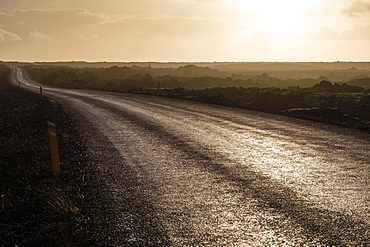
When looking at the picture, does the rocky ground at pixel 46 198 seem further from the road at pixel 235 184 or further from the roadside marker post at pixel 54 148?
the road at pixel 235 184

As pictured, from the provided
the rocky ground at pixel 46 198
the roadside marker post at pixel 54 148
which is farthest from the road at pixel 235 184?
the roadside marker post at pixel 54 148

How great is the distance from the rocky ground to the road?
1.32 ft

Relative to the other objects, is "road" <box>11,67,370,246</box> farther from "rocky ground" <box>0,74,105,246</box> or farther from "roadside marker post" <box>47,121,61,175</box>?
"roadside marker post" <box>47,121,61,175</box>

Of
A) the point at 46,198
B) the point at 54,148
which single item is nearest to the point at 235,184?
the point at 46,198

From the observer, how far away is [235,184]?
20.0 ft

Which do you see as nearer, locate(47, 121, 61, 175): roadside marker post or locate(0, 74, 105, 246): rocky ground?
locate(0, 74, 105, 246): rocky ground

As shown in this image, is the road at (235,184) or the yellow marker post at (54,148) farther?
the yellow marker post at (54,148)

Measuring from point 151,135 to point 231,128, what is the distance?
3.27m

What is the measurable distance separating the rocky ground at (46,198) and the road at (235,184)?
403 millimetres

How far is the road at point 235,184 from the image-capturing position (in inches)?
166

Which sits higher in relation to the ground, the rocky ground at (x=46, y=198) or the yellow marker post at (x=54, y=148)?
the yellow marker post at (x=54, y=148)

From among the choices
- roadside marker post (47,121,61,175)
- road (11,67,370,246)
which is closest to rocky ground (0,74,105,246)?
roadside marker post (47,121,61,175)

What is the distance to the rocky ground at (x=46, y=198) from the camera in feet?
13.7

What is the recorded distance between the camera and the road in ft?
13.8
